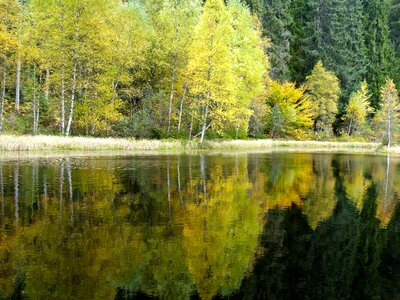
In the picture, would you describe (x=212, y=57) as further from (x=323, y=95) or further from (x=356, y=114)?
(x=356, y=114)

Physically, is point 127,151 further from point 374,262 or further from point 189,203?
point 374,262

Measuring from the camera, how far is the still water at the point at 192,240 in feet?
20.4

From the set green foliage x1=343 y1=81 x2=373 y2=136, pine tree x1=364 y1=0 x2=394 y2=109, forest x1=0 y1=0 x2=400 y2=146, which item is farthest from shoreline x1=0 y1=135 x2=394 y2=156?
pine tree x1=364 y1=0 x2=394 y2=109

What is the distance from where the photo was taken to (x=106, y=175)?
1722cm

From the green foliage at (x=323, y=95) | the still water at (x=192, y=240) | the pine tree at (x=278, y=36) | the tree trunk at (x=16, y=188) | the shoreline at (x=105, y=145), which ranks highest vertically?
the pine tree at (x=278, y=36)

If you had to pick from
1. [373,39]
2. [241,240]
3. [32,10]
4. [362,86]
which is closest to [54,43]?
[32,10]

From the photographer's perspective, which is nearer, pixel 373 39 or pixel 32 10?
pixel 32 10

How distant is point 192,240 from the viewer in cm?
832

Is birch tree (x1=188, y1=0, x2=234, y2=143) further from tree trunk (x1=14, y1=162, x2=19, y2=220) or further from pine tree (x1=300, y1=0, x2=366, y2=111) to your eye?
pine tree (x1=300, y1=0, x2=366, y2=111)

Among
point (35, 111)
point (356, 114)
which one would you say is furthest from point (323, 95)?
→ point (35, 111)

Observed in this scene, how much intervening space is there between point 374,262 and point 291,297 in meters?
2.55

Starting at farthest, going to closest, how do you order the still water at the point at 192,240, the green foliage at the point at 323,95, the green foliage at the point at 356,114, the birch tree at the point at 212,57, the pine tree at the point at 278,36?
the green foliage at the point at 356,114 < the green foliage at the point at 323,95 < the pine tree at the point at 278,36 < the birch tree at the point at 212,57 < the still water at the point at 192,240

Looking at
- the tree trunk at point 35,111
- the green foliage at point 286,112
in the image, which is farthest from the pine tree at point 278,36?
the tree trunk at point 35,111

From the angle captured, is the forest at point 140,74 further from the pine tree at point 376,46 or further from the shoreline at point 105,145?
the pine tree at point 376,46
